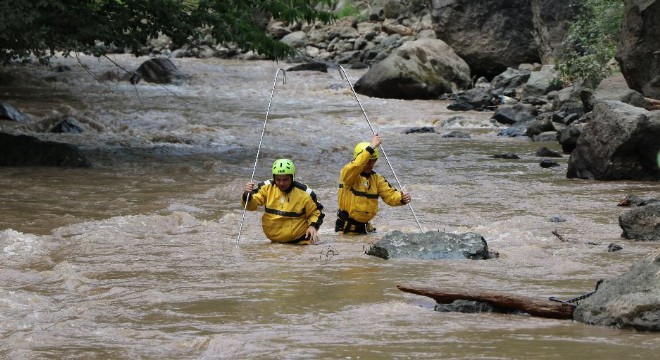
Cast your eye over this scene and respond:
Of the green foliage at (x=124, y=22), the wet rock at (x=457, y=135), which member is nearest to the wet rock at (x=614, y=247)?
the green foliage at (x=124, y=22)

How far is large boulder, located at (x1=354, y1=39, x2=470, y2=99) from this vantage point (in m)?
30.8

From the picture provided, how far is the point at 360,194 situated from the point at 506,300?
4.55 meters

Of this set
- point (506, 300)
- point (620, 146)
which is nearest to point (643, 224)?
point (506, 300)

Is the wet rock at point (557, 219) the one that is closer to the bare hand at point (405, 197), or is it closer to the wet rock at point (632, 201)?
the wet rock at point (632, 201)

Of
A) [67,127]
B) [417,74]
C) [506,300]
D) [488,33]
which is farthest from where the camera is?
[488,33]

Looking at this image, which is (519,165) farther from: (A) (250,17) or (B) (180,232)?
(B) (180,232)

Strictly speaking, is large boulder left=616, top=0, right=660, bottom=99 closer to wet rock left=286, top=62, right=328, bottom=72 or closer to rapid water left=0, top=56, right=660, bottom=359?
rapid water left=0, top=56, right=660, bottom=359

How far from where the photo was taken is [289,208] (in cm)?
1120

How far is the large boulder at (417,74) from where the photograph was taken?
30.8 m

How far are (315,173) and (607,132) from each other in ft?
15.8

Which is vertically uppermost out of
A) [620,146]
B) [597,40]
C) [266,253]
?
[597,40]

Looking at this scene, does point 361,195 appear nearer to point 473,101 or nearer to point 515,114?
point 515,114

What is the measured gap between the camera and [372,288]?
8469mm

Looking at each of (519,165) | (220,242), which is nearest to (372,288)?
(220,242)
